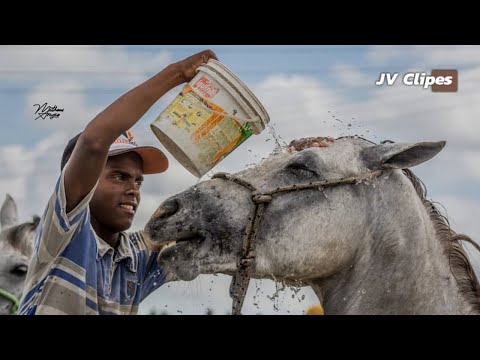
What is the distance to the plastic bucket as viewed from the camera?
3365 mm

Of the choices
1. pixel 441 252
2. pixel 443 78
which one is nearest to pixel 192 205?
pixel 441 252

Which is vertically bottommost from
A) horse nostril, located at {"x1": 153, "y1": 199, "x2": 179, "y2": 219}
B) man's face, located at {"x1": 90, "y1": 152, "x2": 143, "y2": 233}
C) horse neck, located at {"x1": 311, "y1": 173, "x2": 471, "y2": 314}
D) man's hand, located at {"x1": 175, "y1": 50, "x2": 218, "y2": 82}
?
horse neck, located at {"x1": 311, "y1": 173, "x2": 471, "y2": 314}

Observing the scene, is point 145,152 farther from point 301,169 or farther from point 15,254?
point 15,254

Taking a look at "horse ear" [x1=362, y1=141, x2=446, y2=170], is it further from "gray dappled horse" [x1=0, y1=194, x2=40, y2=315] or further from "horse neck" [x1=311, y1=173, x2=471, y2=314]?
"gray dappled horse" [x1=0, y1=194, x2=40, y2=315]

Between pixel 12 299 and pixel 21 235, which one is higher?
pixel 21 235

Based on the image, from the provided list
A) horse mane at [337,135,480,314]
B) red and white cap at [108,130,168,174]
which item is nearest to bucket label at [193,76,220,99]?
red and white cap at [108,130,168,174]

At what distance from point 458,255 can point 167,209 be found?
1.47 metres

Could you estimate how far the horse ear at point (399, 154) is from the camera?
131 inches

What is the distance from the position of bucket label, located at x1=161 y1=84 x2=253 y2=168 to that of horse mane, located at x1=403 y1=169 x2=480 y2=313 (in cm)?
108

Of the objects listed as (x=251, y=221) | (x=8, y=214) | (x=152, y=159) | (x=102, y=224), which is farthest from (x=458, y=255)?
(x=8, y=214)

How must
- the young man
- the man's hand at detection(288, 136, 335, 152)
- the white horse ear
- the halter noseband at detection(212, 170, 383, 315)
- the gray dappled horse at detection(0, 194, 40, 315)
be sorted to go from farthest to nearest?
the white horse ear, the gray dappled horse at detection(0, 194, 40, 315), the man's hand at detection(288, 136, 335, 152), the halter noseband at detection(212, 170, 383, 315), the young man

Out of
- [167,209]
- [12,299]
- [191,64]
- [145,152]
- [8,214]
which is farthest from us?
[8,214]

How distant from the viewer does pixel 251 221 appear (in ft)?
11.0

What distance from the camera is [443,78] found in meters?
4.05
